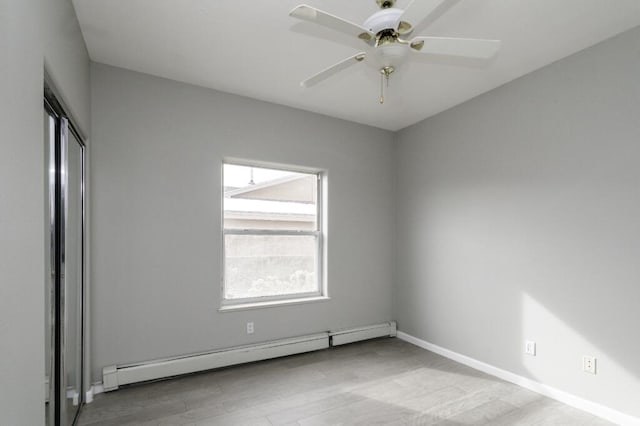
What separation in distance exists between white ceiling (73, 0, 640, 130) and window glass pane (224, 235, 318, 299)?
1.55 m

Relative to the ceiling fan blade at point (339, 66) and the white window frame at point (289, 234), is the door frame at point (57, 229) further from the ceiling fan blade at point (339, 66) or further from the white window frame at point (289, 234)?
the white window frame at point (289, 234)

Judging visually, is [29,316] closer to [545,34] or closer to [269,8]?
[269,8]

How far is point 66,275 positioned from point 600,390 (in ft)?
12.1

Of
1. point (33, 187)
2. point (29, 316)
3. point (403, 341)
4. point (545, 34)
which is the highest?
point (545, 34)

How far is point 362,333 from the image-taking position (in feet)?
13.4

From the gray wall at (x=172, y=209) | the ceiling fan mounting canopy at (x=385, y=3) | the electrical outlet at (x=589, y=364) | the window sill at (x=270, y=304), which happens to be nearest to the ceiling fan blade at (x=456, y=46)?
the ceiling fan mounting canopy at (x=385, y=3)

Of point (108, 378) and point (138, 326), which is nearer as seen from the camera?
point (108, 378)

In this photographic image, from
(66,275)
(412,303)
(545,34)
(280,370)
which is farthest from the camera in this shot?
(412,303)

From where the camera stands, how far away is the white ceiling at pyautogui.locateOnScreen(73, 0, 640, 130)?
2148mm

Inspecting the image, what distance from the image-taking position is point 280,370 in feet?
10.7

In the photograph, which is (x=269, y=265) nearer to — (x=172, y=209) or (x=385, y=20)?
(x=172, y=209)

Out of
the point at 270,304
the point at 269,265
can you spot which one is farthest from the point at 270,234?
the point at 270,304

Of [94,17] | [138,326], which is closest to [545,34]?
[94,17]

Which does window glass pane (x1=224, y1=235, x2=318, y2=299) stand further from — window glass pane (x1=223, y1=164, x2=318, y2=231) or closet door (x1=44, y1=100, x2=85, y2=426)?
closet door (x1=44, y1=100, x2=85, y2=426)
